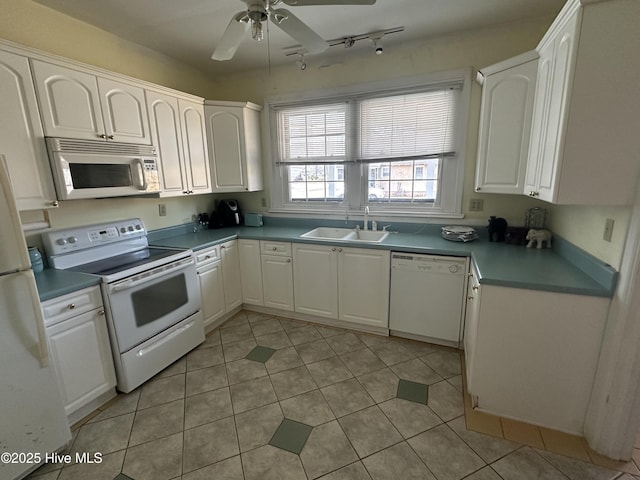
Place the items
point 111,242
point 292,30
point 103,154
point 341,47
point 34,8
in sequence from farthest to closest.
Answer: point 341,47
point 111,242
point 103,154
point 34,8
point 292,30

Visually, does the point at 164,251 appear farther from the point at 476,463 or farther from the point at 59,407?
the point at 476,463

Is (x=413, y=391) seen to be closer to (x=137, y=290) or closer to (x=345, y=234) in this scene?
(x=345, y=234)

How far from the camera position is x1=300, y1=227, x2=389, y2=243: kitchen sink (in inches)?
118

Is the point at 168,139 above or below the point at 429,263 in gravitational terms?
above

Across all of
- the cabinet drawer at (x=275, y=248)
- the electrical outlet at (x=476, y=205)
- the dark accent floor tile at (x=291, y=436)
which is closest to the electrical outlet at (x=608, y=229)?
the electrical outlet at (x=476, y=205)

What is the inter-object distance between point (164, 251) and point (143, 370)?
0.93m

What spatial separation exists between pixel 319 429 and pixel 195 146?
8.80 feet

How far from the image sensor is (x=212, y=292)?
284 cm

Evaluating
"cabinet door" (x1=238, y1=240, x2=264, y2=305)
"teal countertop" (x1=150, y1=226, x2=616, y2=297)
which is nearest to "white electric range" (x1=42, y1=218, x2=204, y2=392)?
"teal countertop" (x1=150, y1=226, x2=616, y2=297)

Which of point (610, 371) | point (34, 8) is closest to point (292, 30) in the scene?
point (34, 8)

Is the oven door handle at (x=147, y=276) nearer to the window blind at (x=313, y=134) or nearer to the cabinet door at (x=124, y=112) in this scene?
the cabinet door at (x=124, y=112)

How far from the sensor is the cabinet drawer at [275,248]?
9.61 ft

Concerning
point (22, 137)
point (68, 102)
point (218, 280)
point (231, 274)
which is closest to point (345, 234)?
point (231, 274)

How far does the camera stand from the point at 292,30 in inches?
65.4
